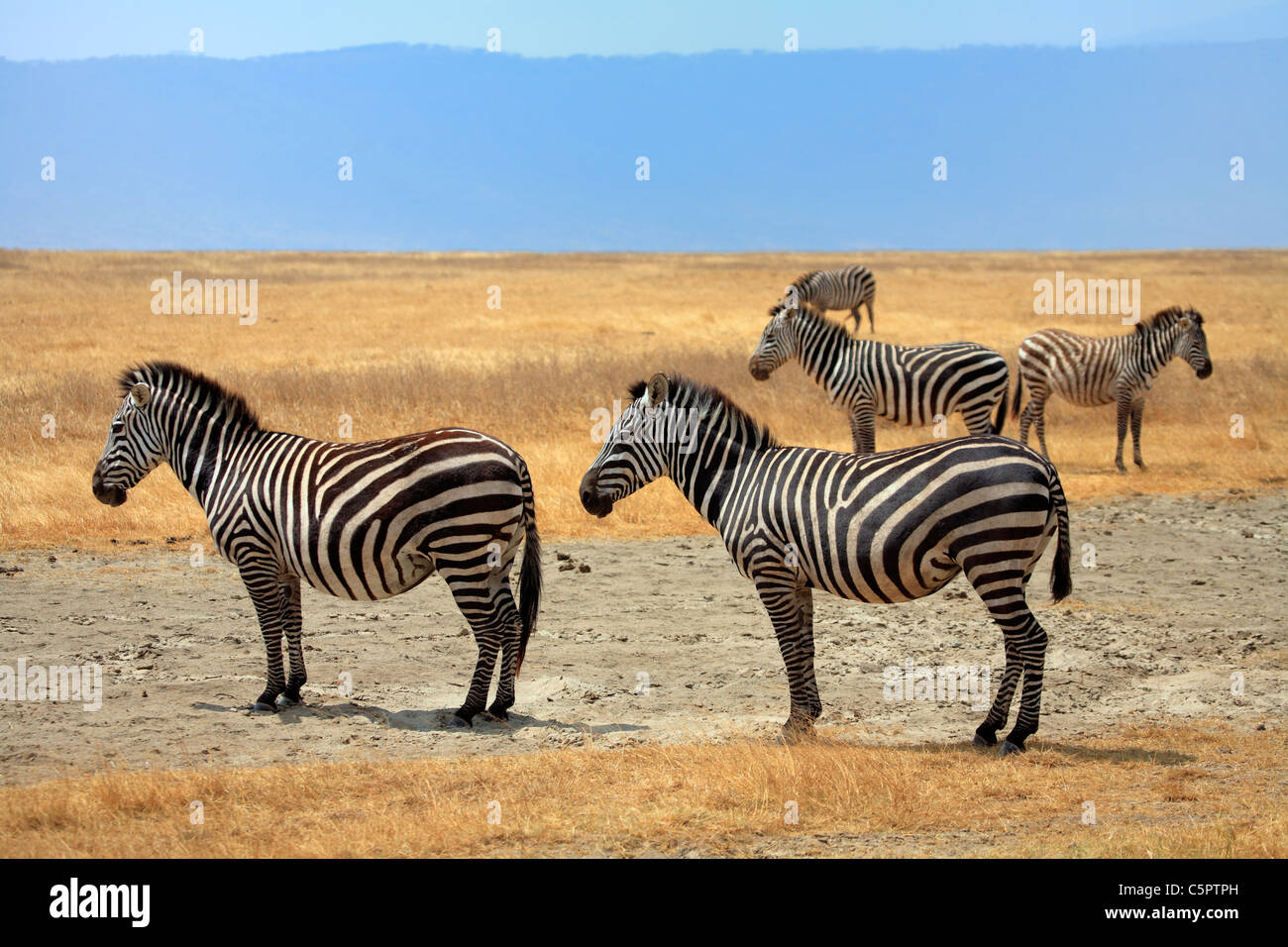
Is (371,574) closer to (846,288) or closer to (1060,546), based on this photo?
(1060,546)

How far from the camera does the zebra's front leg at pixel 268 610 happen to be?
8.66 m

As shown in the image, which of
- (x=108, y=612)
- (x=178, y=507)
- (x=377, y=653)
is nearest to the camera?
(x=377, y=653)

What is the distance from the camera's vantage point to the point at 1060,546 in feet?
25.4

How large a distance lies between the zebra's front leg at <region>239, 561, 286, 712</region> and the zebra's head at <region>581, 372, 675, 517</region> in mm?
2386

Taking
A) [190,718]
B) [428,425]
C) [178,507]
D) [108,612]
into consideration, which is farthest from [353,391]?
[190,718]

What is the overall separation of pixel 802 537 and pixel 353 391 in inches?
574

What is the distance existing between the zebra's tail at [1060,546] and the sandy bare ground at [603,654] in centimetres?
104

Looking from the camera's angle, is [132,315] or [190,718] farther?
[132,315]

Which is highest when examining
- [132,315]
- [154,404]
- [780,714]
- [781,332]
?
[132,315]

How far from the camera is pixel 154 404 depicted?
364 inches

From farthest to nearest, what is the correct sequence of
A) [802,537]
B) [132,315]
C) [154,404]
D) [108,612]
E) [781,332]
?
[132,315] < [781,332] < [108,612] < [154,404] < [802,537]

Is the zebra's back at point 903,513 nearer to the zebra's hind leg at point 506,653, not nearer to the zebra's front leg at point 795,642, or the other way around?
the zebra's front leg at point 795,642

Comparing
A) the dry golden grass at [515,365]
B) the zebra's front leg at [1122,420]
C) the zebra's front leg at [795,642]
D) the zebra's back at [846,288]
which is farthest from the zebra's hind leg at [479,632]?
the zebra's back at [846,288]
